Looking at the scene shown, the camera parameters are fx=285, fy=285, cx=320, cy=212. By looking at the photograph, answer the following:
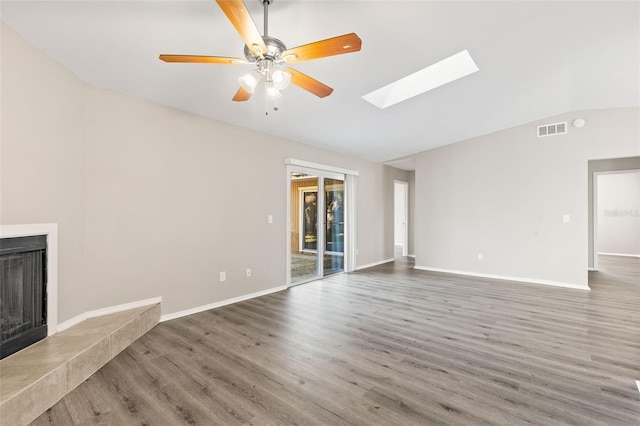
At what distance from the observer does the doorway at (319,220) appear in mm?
5684

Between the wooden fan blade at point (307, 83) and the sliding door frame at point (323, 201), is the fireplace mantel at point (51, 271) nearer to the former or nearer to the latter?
the wooden fan blade at point (307, 83)

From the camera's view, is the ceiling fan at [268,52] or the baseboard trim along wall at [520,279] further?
the baseboard trim along wall at [520,279]

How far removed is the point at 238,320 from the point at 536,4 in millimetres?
4196

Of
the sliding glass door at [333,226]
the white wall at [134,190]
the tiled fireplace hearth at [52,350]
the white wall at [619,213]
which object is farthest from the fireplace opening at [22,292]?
the white wall at [619,213]

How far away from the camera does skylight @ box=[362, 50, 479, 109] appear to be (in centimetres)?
338

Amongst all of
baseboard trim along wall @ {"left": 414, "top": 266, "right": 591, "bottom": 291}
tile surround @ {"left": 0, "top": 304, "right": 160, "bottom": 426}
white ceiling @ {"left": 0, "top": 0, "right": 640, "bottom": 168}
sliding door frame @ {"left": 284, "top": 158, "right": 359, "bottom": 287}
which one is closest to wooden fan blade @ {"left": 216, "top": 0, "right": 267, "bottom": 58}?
white ceiling @ {"left": 0, "top": 0, "right": 640, "bottom": 168}

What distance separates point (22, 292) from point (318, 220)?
4213mm

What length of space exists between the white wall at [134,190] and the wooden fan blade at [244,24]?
75.9 inches

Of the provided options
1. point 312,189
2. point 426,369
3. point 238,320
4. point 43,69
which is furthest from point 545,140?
point 43,69

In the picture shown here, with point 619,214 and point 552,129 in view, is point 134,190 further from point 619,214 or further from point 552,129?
point 619,214

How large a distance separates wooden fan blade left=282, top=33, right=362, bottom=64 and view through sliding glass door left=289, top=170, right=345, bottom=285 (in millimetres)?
3626

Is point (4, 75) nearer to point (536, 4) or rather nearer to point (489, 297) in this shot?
point (536, 4)

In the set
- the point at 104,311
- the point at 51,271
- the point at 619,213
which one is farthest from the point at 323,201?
the point at 619,213

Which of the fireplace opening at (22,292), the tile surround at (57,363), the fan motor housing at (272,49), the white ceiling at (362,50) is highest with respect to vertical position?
the white ceiling at (362,50)
